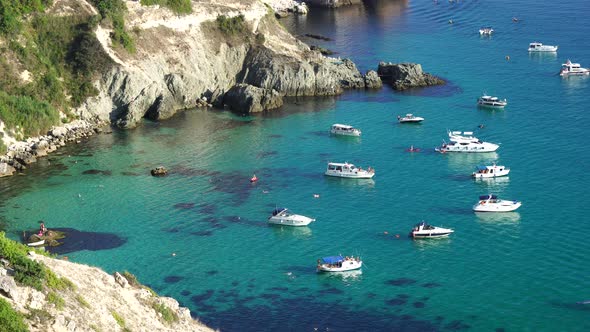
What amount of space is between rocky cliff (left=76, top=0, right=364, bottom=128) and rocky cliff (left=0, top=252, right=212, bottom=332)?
69.7 meters

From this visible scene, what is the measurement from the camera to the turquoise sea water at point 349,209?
8325cm

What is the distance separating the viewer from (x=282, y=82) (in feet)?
484

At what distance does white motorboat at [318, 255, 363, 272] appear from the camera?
293ft

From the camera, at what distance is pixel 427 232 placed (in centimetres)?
9706

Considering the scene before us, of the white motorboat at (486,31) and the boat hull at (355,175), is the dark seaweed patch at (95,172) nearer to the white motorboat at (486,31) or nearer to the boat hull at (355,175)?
the boat hull at (355,175)

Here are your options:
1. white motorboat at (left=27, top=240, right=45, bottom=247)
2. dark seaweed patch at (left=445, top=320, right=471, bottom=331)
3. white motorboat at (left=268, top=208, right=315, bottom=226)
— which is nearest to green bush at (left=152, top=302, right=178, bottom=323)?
dark seaweed patch at (left=445, top=320, right=471, bottom=331)

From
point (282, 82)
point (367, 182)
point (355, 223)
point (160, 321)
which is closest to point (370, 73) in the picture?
point (282, 82)

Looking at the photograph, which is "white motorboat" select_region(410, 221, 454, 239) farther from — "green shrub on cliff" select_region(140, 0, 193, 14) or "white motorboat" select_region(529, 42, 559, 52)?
"white motorboat" select_region(529, 42, 559, 52)

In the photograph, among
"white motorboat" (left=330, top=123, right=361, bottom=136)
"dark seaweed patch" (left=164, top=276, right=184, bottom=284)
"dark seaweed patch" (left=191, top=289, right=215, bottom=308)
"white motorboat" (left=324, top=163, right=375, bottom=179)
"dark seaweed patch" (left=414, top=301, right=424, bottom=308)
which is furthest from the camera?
"white motorboat" (left=330, top=123, right=361, bottom=136)

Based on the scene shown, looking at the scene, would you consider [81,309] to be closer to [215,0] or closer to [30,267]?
[30,267]

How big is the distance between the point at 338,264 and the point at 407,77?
70.2 meters

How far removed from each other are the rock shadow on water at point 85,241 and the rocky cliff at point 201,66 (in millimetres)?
35626

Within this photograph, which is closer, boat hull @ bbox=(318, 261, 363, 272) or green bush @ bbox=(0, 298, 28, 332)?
green bush @ bbox=(0, 298, 28, 332)

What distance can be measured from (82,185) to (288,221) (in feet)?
92.2
